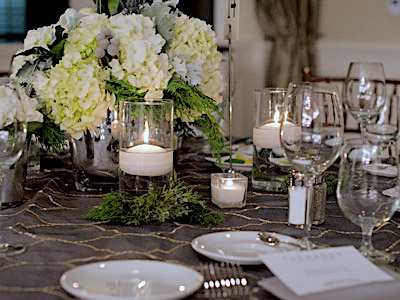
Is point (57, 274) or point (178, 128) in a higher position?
point (178, 128)

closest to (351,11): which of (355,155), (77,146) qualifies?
(77,146)

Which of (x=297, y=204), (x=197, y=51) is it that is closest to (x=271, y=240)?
(x=297, y=204)

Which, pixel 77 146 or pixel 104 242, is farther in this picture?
pixel 77 146

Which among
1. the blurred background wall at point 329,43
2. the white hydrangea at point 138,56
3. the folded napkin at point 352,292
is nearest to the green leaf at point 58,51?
the white hydrangea at point 138,56

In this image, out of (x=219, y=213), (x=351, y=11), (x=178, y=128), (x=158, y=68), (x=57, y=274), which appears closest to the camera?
(x=57, y=274)

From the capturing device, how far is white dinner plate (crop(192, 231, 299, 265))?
3.43ft

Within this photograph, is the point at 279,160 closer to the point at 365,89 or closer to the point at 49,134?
the point at 365,89

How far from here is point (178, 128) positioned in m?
1.73

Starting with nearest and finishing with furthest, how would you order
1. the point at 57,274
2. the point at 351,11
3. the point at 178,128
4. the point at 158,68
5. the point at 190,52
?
the point at 57,274
the point at 158,68
the point at 190,52
the point at 178,128
the point at 351,11

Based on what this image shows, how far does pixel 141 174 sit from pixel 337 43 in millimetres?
3755

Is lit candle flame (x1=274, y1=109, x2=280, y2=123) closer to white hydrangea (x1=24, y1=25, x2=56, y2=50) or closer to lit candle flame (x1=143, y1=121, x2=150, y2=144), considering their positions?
lit candle flame (x1=143, y1=121, x2=150, y2=144)

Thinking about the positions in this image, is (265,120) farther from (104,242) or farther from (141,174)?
(104,242)

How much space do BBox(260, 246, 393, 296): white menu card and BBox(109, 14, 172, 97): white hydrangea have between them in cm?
64

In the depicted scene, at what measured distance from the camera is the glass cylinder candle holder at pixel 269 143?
1.57m
